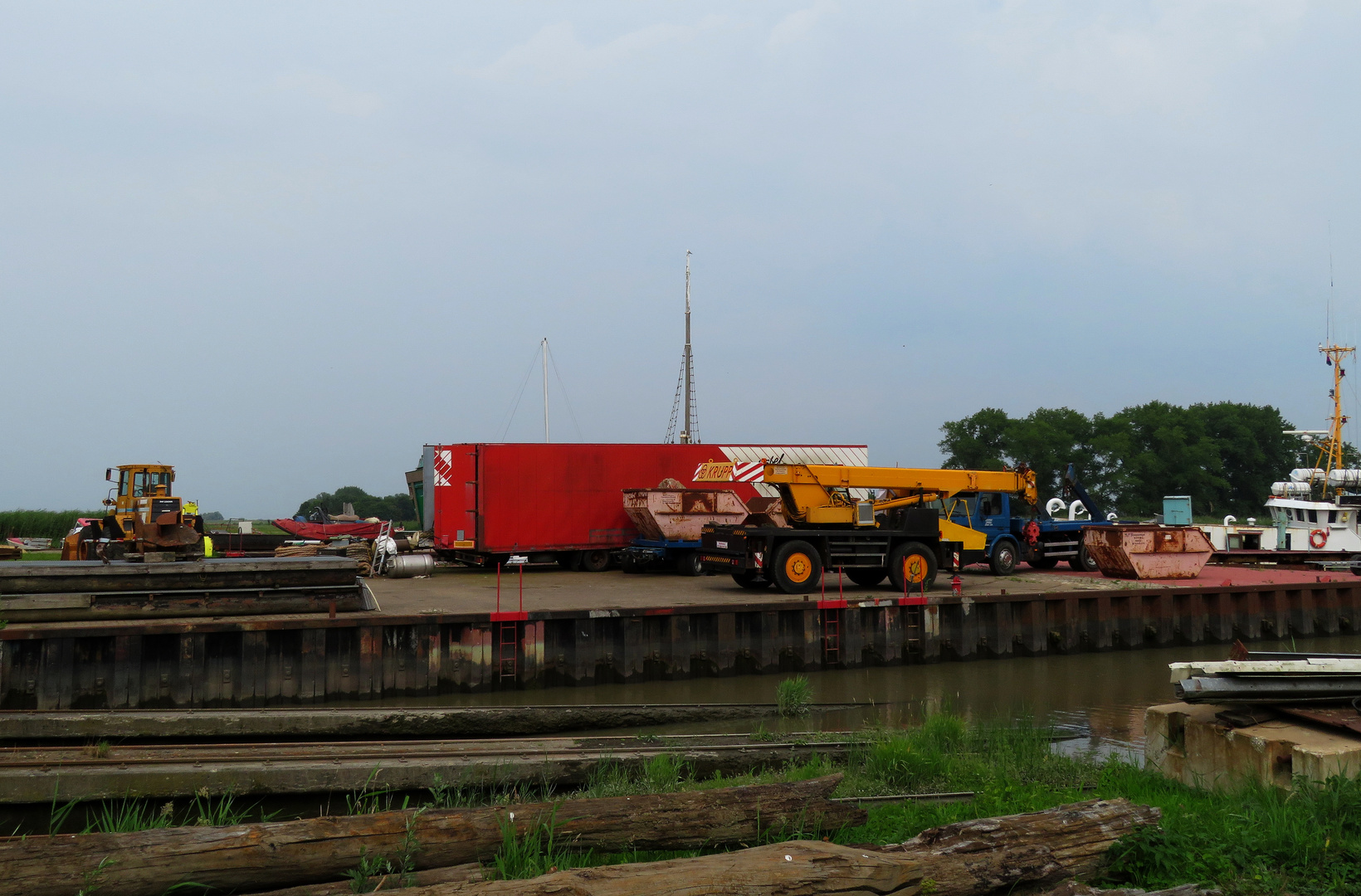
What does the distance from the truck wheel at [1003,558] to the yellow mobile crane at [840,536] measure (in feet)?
9.30

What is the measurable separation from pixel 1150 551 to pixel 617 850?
21521mm

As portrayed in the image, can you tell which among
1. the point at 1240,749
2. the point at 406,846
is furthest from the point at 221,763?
the point at 1240,749

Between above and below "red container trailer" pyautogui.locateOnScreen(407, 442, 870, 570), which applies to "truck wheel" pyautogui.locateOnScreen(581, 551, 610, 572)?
below

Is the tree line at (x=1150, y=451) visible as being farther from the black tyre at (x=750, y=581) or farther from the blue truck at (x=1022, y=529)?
the black tyre at (x=750, y=581)

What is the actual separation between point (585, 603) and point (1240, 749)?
1163cm

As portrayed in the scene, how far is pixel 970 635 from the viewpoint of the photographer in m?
18.3

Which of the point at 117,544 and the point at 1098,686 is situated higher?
the point at 117,544

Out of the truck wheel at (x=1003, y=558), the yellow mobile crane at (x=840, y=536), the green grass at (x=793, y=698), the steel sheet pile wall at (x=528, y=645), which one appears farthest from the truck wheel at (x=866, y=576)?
the green grass at (x=793, y=698)

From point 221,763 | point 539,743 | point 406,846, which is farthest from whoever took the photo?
point 539,743

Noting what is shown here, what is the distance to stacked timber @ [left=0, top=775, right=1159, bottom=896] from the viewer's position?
4027 millimetres

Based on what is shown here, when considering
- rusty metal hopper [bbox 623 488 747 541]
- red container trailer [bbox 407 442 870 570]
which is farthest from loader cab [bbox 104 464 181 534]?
rusty metal hopper [bbox 623 488 747 541]

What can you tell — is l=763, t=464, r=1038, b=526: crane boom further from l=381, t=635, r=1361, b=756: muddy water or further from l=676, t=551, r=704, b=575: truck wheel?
l=676, t=551, r=704, b=575: truck wheel

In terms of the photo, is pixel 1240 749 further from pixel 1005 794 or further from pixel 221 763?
pixel 221 763

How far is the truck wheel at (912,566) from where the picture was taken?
19734 mm
